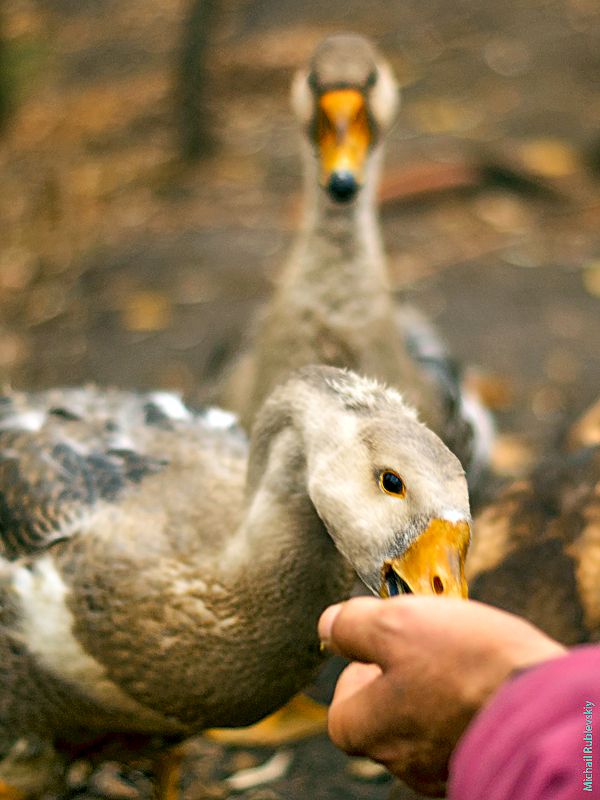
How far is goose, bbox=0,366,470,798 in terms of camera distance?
5.95 feet

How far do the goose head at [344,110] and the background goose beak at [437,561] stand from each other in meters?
1.55

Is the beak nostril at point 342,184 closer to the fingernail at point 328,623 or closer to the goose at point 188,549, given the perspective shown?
the goose at point 188,549

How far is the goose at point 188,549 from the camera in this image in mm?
1814

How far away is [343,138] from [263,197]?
2.92 meters

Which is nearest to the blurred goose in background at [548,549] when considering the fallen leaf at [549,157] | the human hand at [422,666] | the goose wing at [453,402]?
the goose wing at [453,402]

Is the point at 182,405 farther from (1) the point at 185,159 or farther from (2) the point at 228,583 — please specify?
(1) the point at 185,159

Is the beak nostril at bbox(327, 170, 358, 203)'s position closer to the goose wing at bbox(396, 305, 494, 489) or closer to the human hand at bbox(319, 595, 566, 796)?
the goose wing at bbox(396, 305, 494, 489)

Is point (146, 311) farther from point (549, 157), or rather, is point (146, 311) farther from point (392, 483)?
point (392, 483)

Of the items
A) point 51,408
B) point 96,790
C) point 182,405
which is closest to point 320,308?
point 182,405

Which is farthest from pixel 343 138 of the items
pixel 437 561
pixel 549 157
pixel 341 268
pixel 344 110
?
pixel 549 157

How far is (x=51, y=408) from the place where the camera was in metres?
2.62

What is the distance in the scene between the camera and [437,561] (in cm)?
164

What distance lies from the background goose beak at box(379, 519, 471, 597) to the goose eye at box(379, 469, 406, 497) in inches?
3.4

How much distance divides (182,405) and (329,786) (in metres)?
1.02
